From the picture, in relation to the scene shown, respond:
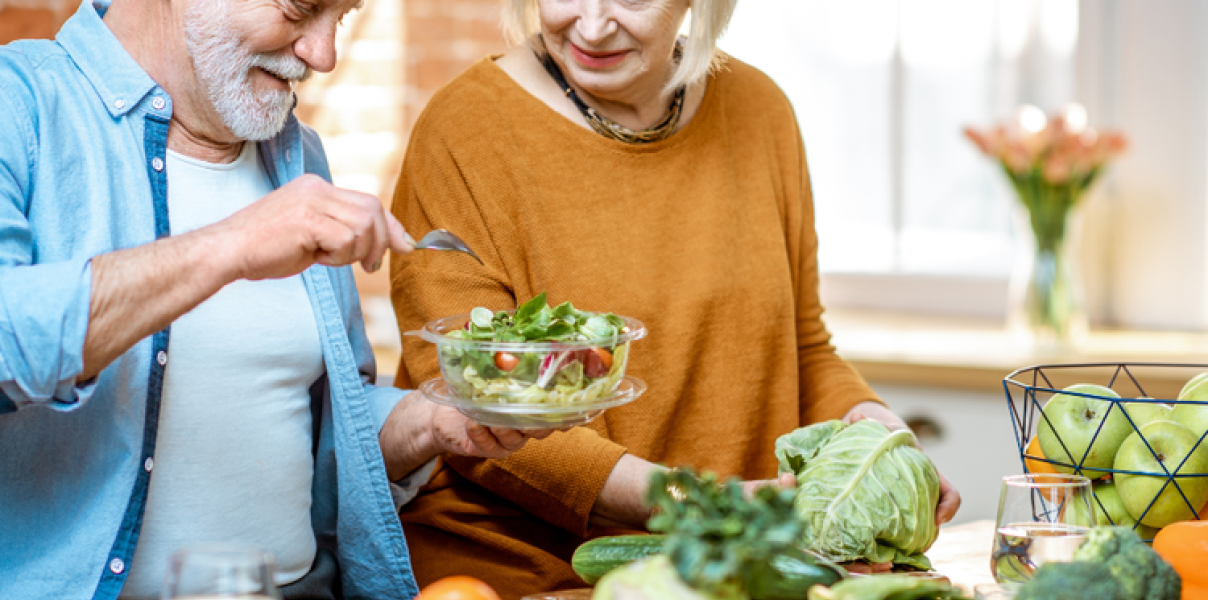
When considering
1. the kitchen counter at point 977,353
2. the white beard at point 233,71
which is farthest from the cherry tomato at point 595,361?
the kitchen counter at point 977,353

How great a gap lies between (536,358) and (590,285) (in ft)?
1.74

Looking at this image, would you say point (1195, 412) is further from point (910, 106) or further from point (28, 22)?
point (28, 22)

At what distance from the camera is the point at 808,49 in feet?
11.4

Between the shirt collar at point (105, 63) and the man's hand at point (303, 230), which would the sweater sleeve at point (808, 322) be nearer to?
the man's hand at point (303, 230)

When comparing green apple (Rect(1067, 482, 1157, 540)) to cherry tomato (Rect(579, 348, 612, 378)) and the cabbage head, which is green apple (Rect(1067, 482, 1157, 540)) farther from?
cherry tomato (Rect(579, 348, 612, 378))

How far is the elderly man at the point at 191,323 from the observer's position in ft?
3.81

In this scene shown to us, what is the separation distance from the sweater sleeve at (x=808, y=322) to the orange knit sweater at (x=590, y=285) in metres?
0.01

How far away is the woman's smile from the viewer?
1673 mm

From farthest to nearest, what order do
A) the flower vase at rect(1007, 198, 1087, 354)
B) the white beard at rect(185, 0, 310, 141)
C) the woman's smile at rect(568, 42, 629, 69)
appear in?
the flower vase at rect(1007, 198, 1087, 354), the woman's smile at rect(568, 42, 629, 69), the white beard at rect(185, 0, 310, 141)

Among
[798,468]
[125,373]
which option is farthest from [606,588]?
[125,373]

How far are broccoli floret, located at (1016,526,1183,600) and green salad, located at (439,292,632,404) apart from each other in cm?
46

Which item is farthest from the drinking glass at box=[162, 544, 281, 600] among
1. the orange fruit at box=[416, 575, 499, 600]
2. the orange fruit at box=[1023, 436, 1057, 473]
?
the orange fruit at box=[1023, 436, 1057, 473]

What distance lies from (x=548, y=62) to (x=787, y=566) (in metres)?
1.04

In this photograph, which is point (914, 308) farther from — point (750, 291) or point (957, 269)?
point (750, 291)
